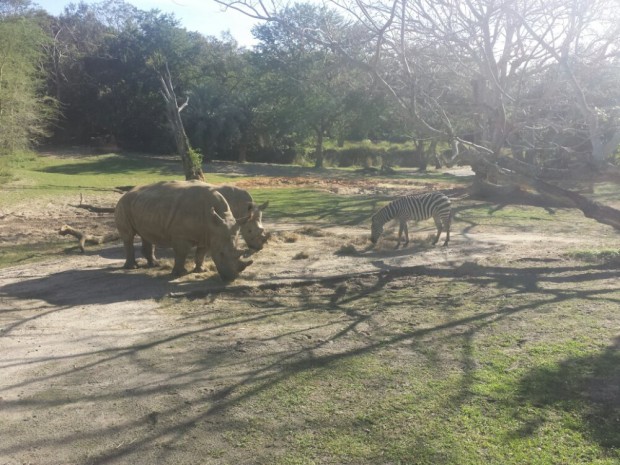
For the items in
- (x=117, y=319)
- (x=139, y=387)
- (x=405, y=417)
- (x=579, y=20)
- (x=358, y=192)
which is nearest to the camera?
(x=405, y=417)

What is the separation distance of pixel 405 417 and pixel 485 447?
0.80 meters

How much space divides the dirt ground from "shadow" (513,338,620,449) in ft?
8.21

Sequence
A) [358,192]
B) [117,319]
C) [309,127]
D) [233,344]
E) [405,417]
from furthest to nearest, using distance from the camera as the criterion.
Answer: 1. [309,127]
2. [358,192]
3. [117,319]
4. [233,344]
5. [405,417]

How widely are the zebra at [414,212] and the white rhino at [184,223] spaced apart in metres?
5.51

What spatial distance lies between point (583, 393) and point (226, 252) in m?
6.80

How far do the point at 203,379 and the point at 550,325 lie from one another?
455cm

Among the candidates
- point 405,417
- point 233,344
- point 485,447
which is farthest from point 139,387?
point 485,447

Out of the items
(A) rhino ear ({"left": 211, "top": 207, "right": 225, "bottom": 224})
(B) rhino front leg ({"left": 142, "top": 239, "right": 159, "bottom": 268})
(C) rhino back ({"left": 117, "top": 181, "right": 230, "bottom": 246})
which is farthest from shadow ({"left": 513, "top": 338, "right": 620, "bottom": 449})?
(B) rhino front leg ({"left": 142, "top": 239, "right": 159, "bottom": 268})

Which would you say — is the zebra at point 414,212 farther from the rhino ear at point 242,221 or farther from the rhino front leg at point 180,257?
the rhino front leg at point 180,257

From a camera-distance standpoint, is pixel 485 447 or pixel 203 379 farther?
pixel 203 379

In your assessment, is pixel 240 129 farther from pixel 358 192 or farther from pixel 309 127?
pixel 358 192

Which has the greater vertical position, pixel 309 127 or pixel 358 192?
pixel 309 127

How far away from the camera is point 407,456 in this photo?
15.7 ft

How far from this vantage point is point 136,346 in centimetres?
772
